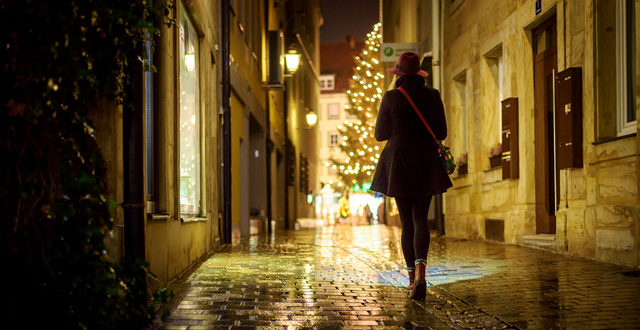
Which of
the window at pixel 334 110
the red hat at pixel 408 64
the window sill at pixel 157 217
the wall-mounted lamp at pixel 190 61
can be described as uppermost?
the window at pixel 334 110

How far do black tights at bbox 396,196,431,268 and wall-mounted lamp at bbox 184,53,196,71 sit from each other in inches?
166

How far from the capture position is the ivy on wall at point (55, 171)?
10.6ft

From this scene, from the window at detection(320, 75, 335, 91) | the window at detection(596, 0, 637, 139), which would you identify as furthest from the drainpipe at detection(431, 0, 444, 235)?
the window at detection(320, 75, 335, 91)

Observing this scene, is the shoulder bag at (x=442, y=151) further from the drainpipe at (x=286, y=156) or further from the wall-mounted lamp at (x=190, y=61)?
the drainpipe at (x=286, y=156)

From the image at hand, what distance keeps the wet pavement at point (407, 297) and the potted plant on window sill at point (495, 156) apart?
13.2 ft

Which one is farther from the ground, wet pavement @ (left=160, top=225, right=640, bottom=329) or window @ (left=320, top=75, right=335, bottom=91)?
window @ (left=320, top=75, right=335, bottom=91)

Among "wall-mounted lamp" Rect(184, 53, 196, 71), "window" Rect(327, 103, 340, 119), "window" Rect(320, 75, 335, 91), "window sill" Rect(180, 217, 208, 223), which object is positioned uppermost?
"window" Rect(320, 75, 335, 91)

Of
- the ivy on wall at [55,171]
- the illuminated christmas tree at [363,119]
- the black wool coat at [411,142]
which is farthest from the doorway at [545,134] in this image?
the illuminated christmas tree at [363,119]

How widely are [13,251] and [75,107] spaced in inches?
31.5

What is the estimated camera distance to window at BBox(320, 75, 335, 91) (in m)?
74.2

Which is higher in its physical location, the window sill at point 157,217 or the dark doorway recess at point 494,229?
the window sill at point 157,217

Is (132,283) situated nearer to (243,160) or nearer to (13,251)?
(13,251)

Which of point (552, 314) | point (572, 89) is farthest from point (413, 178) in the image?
point (572, 89)

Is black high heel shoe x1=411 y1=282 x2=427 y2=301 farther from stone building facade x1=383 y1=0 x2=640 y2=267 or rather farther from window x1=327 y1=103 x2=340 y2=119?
window x1=327 y1=103 x2=340 y2=119
